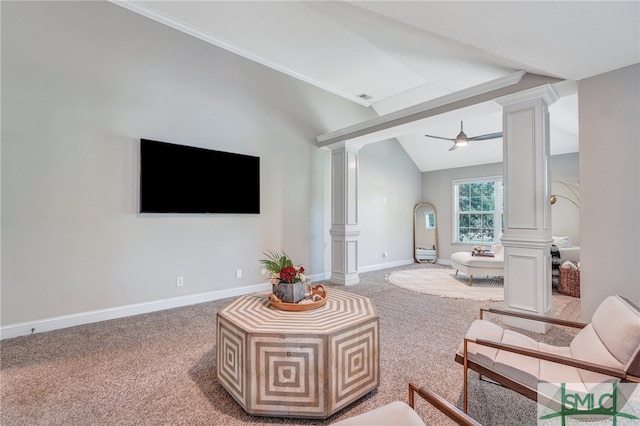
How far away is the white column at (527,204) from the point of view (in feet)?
9.72

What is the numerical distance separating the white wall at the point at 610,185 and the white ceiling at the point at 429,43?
234 millimetres

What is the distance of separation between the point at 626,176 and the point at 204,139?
4.56 meters

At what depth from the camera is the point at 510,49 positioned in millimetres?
2424

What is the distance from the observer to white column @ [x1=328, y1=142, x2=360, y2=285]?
5.07 meters

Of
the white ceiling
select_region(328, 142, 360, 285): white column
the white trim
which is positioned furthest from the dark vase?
the white trim

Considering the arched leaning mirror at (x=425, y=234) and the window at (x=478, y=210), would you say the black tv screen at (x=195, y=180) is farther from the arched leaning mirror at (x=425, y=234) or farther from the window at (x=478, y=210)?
the window at (x=478, y=210)

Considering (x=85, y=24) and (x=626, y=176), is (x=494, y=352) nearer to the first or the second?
(x=626, y=176)

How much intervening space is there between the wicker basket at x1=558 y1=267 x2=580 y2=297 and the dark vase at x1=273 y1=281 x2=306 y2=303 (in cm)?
437

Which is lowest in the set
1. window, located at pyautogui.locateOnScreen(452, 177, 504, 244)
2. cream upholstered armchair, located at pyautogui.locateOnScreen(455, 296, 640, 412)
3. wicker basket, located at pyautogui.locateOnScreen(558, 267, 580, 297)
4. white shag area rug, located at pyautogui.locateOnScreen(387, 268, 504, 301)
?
white shag area rug, located at pyautogui.locateOnScreen(387, 268, 504, 301)

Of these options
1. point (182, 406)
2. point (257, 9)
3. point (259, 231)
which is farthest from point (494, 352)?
point (257, 9)

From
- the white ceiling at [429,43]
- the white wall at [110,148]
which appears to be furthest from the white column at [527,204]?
the white wall at [110,148]

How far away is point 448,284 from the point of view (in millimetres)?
5031
